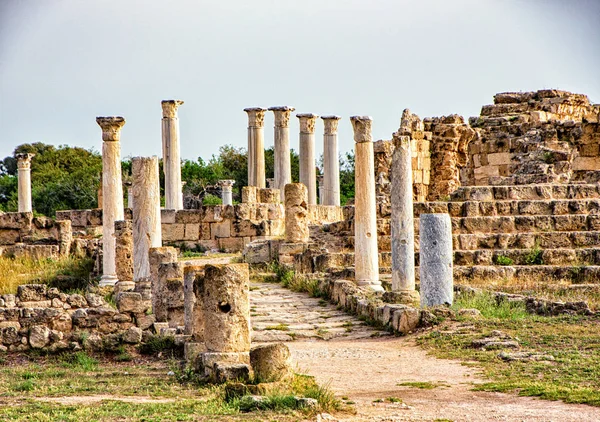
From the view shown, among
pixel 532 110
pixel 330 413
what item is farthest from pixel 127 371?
pixel 532 110

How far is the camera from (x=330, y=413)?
1039 centimetres

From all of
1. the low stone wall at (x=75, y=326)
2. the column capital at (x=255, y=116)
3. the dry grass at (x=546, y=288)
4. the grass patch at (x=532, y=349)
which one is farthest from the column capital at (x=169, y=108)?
the grass patch at (x=532, y=349)

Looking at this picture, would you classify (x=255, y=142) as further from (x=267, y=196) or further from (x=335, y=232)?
(x=335, y=232)

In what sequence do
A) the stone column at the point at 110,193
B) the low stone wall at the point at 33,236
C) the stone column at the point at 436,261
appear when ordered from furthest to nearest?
the low stone wall at the point at 33,236 → the stone column at the point at 110,193 → the stone column at the point at 436,261

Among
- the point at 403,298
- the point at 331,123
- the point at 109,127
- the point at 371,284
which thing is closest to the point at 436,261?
the point at 403,298

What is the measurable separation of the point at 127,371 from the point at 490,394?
4.62m

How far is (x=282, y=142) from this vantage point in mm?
38594

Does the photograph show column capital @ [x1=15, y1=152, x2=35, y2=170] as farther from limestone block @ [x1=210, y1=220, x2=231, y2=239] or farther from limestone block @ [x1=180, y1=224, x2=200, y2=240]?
limestone block @ [x1=210, y1=220, x2=231, y2=239]

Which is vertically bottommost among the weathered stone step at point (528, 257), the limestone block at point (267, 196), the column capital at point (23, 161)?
the weathered stone step at point (528, 257)

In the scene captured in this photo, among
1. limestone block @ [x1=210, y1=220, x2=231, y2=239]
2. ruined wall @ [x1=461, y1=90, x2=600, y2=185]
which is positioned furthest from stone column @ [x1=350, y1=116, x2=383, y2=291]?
limestone block @ [x1=210, y1=220, x2=231, y2=239]

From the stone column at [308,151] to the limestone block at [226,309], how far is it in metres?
26.3

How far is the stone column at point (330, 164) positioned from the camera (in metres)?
Result: 40.5

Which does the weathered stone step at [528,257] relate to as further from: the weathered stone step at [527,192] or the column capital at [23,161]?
the column capital at [23,161]

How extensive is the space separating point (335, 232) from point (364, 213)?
17.6 feet
